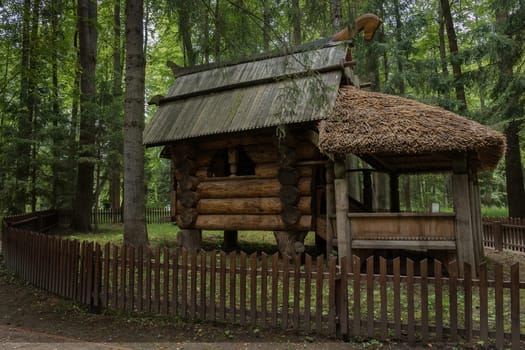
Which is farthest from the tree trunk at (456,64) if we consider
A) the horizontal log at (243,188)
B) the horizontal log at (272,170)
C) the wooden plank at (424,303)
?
the wooden plank at (424,303)

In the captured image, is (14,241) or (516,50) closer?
(14,241)

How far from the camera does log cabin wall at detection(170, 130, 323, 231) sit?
31.8ft

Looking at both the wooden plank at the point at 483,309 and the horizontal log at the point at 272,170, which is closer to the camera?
the wooden plank at the point at 483,309

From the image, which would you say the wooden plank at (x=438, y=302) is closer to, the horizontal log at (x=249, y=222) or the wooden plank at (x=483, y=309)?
the wooden plank at (x=483, y=309)

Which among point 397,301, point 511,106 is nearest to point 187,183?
point 397,301

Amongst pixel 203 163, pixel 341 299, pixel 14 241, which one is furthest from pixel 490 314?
pixel 14 241

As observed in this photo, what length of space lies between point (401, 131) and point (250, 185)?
4.29m

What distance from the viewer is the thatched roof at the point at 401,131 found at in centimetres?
748

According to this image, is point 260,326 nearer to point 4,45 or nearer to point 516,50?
point 4,45

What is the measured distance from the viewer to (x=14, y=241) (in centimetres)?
912

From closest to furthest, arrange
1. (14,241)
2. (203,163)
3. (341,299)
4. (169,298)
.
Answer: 1. (341,299)
2. (169,298)
3. (14,241)
4. (203,163)

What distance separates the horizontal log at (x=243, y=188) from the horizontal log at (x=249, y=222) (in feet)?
1.94

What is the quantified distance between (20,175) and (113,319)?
1297 cm

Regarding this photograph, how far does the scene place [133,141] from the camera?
8.89 metres
